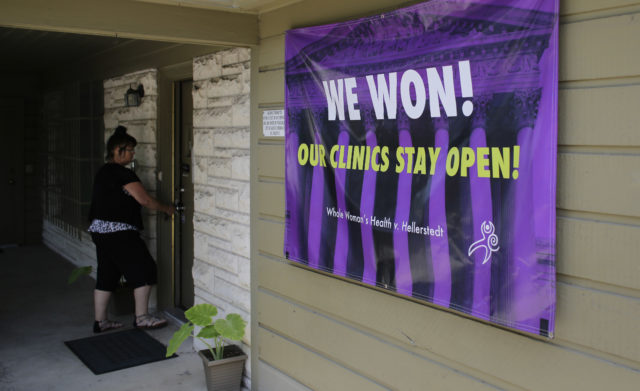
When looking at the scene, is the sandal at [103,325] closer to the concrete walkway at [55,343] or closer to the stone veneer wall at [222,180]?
the concrete walkway at [55,343]

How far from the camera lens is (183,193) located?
5668mm

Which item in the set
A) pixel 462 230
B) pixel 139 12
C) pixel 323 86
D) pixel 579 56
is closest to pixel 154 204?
pixel 139 12

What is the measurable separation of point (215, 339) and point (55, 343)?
1.96 m

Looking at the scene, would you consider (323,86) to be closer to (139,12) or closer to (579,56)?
(139,12)

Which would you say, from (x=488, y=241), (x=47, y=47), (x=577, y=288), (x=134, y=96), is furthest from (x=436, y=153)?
(x=47, y=47)

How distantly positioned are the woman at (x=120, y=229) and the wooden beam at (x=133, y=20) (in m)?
1.97

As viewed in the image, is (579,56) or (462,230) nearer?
(579,56)

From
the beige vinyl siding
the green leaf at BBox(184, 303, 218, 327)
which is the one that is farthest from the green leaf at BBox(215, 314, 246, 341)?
the beige vinyl siding

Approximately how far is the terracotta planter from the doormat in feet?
2.89

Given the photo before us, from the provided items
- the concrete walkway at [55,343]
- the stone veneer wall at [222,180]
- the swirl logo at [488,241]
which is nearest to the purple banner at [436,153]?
the swirl logo at [488,241]

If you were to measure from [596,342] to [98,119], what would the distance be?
6432mm

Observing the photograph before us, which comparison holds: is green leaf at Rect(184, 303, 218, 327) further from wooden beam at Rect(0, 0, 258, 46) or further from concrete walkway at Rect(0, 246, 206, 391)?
wooden beam at Rect(0, 0, 258, 46)

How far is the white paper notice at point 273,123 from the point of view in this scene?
3737 mm

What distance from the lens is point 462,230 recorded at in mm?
2486
